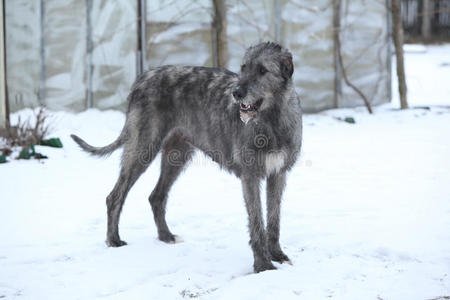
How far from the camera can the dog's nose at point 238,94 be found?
11.8ft

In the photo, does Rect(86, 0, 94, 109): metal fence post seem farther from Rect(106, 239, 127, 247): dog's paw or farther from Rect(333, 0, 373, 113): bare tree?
Rect(106, 239, 127, 247): dog's paw

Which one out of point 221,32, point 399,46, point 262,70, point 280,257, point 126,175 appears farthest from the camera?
point 399,46

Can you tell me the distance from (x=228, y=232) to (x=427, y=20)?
62.3 ft

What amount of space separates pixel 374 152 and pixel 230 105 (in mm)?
4742

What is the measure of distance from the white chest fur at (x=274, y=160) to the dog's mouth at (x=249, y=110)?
0.29 meters


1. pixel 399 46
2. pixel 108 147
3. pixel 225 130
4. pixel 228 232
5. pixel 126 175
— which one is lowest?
pixel 228 232

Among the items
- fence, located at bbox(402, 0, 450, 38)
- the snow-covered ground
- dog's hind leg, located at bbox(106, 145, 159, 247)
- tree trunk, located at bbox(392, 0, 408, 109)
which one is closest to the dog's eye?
dog's hind leg, located at bbox(106, 145, 159, 247)

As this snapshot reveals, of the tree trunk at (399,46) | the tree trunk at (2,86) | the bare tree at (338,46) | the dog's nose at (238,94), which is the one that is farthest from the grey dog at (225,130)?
the tree trunk at (399,46)

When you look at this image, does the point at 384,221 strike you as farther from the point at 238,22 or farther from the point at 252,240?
the point at 238,22

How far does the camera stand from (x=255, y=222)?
3867mm

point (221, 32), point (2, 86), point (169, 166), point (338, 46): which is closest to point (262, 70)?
point (169, 166)

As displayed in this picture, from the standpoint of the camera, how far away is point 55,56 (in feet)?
34.6

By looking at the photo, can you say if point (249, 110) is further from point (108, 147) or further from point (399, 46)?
point (399, 46)

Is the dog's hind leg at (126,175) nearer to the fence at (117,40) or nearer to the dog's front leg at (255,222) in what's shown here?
the dog's front leg at (255,222)
